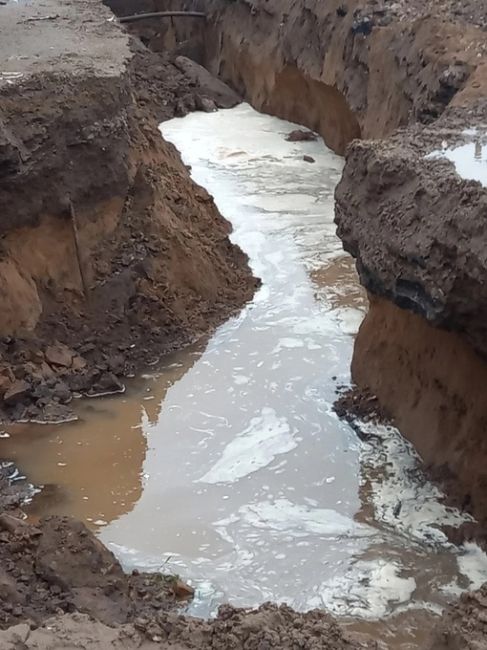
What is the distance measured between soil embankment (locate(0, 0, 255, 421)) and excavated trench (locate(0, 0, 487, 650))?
0.02m

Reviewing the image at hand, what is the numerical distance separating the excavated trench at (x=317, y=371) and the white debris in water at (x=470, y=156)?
0.02 m

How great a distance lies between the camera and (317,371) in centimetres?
754

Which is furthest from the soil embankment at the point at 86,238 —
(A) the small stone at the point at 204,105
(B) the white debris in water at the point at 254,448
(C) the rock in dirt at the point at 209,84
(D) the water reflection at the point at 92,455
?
(C) the rock in dirt at the point at 209,84

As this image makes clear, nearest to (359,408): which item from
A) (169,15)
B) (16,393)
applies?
(16,393)

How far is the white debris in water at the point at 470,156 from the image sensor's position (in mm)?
5469

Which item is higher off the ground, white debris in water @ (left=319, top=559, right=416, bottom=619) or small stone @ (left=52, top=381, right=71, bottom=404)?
small stone @ (left=52, top=381, right=71, bottom=404)

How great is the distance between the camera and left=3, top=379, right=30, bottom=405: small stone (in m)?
6.99

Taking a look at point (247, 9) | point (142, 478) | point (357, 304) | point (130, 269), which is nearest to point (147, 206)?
point (130, 269)

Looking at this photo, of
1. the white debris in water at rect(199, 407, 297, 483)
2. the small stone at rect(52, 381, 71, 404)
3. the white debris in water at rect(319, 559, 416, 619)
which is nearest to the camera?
the white debris in water at rect(319, 559, 416, 619)

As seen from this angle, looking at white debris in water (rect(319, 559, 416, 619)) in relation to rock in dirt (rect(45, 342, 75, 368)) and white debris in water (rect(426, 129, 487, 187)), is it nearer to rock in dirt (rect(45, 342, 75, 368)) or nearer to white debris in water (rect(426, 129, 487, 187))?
white debris in water (rect(426, 129, 487, 187))

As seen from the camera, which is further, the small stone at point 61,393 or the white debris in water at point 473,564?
the small stone at point 61,393

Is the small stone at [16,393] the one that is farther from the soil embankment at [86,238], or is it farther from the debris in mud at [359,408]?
the debris in mud at [359,408]

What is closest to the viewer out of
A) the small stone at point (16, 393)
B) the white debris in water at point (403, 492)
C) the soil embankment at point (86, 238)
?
the white debris in water at point (403, 492)

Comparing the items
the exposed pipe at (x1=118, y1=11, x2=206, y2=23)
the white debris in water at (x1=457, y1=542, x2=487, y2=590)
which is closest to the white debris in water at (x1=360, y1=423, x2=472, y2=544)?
the white debris in water at (x1=457, y1=542, x2=487, y2=590)
